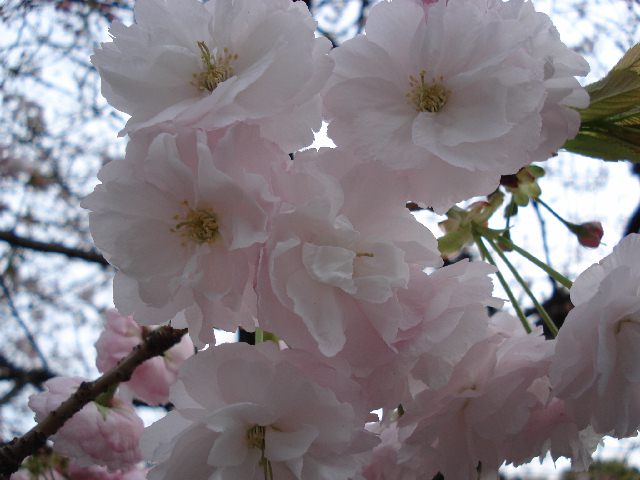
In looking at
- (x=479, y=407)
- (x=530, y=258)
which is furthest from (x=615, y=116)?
(x=479, y=407)

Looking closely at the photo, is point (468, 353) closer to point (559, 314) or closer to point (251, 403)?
point (251, 403)

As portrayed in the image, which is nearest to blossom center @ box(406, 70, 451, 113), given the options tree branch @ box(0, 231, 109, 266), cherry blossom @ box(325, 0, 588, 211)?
cherry blossom @ box(325, 0, 588, 211)

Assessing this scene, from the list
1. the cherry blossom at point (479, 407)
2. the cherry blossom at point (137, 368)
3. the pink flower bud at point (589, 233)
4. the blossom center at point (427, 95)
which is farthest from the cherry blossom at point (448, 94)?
the cherry blossom at point (137, 368)

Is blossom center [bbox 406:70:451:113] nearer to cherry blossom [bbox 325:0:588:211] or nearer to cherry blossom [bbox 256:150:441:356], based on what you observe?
cherry blossom [bbox 325:0:588:211]

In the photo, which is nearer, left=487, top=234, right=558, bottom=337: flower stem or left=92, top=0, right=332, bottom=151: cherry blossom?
left=92, top=0, right=332, bottom=151: cherry blossom

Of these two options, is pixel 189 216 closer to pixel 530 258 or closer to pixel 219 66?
pixel 219 66

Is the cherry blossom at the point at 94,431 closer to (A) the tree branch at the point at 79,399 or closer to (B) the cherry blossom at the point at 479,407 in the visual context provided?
(A) the tree branch at the point at 79,399
